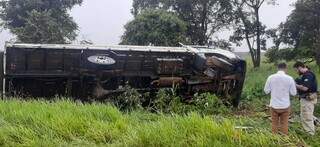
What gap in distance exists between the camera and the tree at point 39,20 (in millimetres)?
31703

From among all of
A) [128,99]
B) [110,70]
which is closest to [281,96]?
[128,99]

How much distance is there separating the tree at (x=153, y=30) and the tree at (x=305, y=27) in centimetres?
1050

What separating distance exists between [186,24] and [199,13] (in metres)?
5.16

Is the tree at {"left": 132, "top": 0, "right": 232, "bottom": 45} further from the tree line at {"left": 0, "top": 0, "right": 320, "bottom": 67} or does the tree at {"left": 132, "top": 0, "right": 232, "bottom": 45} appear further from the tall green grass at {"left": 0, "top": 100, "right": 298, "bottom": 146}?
the tall green grass at {"left": 0, "top": 100, "right": 298, "bottom": 146}

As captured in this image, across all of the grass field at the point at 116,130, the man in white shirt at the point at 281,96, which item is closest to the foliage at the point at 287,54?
the man in white shirt at the point at 281,96

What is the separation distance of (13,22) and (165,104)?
25.6m

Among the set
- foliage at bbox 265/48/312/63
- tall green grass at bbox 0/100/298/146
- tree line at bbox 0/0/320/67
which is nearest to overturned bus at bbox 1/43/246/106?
tall green grass at bbox 0/100/298/146

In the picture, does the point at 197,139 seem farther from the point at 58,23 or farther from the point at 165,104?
the point at 58,23

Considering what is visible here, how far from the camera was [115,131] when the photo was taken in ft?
26.8

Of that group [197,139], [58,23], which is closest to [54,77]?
[197,139]

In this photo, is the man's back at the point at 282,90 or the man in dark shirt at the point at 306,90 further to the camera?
the man in dark shirt at the point at 306,90

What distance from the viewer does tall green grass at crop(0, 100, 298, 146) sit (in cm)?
748

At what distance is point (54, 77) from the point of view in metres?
15.3

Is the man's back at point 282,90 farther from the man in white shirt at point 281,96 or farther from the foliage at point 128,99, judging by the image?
the foliage at point 128,99
